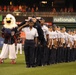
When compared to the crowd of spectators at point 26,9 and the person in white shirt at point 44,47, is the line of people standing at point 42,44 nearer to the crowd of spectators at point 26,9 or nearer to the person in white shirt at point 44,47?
the person in white shirt at point 44,47

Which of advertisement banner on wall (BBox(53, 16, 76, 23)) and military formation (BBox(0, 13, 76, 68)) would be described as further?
advertisement banner on wall (BBox(53, 16, 76, 23))

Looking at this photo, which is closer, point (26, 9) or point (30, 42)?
point (30, 42)

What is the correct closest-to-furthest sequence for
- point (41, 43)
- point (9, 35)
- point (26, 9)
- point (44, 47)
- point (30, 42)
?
point (30, 42)
point (41, 43)
point (44, 47)
point (9, 35)
point (26, 9)

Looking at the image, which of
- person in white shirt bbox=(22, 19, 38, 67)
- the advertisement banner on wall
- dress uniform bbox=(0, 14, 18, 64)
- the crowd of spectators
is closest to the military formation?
person in white shirt bbox=(22, 19, 38, 67)

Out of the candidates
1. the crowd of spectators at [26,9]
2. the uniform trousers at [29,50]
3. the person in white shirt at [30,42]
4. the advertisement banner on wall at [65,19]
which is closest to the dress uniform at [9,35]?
the person in white shirt at [30,42]

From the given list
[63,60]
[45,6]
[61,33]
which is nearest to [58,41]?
[61,33]

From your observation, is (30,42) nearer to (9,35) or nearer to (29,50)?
(29,50)

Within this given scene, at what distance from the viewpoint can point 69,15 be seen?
5178 centimetres

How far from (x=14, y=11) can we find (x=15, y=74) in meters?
38.7

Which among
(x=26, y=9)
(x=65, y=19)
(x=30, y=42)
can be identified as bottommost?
(x=30, y=42)

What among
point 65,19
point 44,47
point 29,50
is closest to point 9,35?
point 44,47

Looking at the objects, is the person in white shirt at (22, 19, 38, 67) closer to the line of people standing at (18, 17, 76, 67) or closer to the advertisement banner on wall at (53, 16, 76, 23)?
the line of people standing at (18, 17, 76, 67)

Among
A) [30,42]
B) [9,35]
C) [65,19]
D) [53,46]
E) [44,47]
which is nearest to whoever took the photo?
[30,42]

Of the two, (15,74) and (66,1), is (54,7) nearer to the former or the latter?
(66,1)
